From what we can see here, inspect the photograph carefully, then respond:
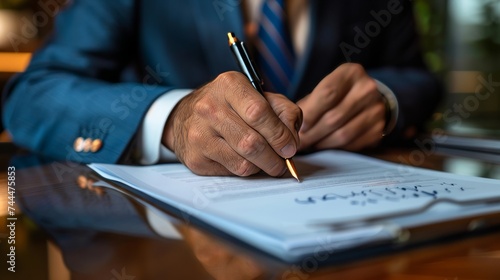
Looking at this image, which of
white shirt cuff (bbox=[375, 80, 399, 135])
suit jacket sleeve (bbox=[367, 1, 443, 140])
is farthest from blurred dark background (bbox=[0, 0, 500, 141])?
white shirt cuff (bbox=[375, 80, 399, 135])

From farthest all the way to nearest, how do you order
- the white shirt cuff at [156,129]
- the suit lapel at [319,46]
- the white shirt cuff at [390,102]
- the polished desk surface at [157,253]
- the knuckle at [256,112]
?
1. the suit lapel at [319,46]
2. the white shirt cuff at [390,102]
3. the white shirt cuff at [156,129]
4. the knuckle at [256,112]
5. the polished desk surface at [157,253]

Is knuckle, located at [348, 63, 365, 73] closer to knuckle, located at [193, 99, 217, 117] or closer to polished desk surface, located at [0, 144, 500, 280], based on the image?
knuckle, located at [193, 99, 217, 117]

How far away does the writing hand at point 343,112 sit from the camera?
605 millimetres

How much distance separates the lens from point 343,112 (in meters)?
0.62

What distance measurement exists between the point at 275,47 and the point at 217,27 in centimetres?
11

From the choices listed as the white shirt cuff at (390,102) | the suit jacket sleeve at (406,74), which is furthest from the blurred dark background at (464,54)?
the white shirt cuff at (390,102)

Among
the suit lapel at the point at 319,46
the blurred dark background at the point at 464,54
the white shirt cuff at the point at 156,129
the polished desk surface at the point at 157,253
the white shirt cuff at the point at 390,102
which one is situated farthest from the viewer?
the blurred dark background at the point at 464,54

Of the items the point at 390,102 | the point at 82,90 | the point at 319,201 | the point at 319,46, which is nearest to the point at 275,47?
the point at 319,46

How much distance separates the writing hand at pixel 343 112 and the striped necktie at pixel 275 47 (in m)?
0.19

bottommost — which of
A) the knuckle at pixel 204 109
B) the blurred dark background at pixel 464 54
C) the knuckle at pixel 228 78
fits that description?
the blurred dark background at pixel 464 54

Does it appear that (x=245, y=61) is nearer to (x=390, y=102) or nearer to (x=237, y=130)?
(x=237, y=130)

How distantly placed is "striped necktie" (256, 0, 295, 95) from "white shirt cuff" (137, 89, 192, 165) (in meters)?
0.28

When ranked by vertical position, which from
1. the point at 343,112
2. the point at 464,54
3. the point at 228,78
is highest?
the point at 228,78

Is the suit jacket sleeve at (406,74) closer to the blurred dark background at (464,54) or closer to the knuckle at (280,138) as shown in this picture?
the blurred dark background at (464,54)
